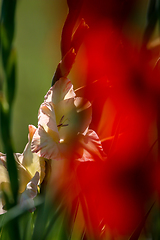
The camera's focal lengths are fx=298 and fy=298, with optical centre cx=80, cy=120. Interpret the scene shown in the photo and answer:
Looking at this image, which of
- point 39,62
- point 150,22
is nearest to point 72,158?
point 150,22

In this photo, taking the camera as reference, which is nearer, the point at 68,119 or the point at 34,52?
the point at 68,119

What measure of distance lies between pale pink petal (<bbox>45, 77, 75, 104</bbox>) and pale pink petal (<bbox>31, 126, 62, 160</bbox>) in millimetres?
25

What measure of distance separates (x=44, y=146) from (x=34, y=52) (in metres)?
0.52

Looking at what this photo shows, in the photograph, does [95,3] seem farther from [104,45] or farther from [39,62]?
[39,62]

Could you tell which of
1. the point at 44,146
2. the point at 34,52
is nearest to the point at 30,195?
the point at 44,146

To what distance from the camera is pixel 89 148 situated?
20 cm

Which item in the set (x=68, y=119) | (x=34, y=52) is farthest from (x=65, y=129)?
(x=34, y=52)

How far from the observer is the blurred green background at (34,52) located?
25.6 inches

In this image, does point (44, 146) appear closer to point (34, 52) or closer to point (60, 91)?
point (60, 91)

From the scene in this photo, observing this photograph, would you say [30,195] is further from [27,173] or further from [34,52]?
[34,52]

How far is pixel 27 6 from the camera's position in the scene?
2.23ft

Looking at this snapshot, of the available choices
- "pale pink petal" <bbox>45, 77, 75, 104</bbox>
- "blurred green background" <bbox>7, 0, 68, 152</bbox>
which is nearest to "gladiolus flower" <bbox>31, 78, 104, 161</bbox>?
"pale pink petal" <bbox>45, 77, 75, 104</bbox>

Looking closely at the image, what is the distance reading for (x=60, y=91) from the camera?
0.21 m

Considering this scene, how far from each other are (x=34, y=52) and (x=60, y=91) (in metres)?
0.50
